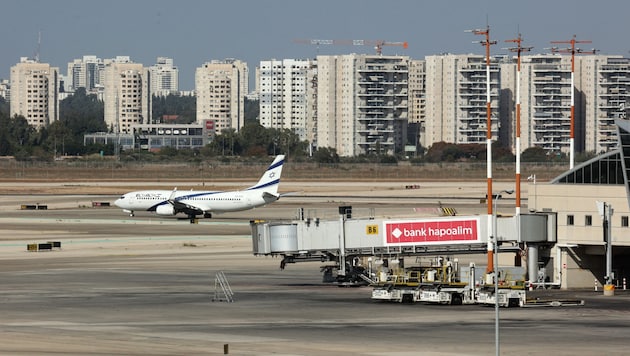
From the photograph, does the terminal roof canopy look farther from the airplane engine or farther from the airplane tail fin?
the airplane engine


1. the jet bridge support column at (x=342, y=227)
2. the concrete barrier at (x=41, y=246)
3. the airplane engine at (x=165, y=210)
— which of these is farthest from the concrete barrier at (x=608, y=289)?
the airplane engine at (x=165, y=210)

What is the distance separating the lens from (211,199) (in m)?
152

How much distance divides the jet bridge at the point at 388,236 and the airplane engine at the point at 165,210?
70114 mm

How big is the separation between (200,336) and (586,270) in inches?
1253

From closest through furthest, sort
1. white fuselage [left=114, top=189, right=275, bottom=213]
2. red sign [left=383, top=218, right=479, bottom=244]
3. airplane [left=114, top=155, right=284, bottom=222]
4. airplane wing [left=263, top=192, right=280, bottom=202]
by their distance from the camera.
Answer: red sign [left=383, top=218, right=479, bottom=244]
airplane wing [left=263, top=192, right=280, bottom=202]
airplane [left=114, top=155, right=284, bottom=222]
white fuselage [left=114, top=189, right=275, bottom=213]

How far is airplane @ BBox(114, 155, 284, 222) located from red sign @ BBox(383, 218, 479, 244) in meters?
71.8

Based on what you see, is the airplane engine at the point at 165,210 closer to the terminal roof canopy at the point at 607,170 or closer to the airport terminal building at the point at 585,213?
the airport terminal building at the point at 585,213

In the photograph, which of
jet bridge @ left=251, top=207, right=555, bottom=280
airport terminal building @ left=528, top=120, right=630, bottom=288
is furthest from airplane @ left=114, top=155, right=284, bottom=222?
airport terminal building @ left=528, top=120, right=630, bottom=288

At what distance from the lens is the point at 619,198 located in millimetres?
78562

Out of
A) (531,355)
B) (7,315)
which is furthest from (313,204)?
(531,355)

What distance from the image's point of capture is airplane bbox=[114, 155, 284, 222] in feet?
490

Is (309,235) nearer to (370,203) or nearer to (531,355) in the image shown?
(531,355)

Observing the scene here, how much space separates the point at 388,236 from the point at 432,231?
268 centimetres

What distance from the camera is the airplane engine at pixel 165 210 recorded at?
494 feet
